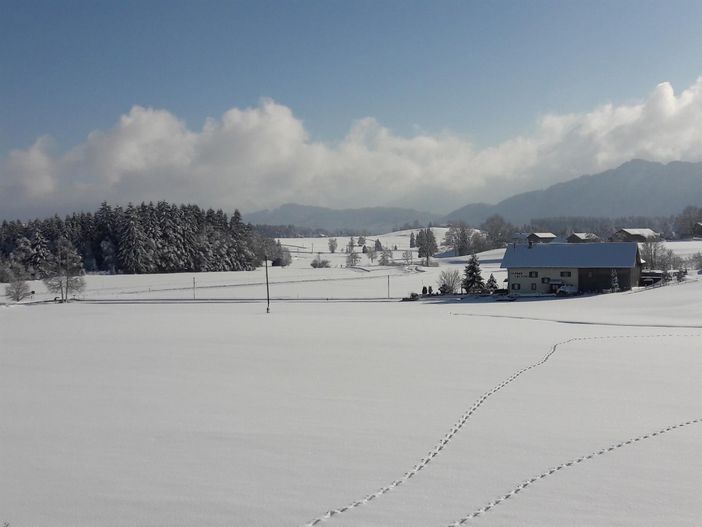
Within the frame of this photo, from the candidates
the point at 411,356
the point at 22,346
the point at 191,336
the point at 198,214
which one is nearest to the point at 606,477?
the point at 411,356

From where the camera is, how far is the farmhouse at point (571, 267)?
60.2 m

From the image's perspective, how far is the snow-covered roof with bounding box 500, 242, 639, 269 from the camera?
60281mm

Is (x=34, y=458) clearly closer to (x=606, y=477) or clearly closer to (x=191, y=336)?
(x=606, y=477)

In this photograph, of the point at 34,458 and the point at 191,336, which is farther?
the point at 191,336

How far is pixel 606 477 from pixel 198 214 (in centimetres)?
11326

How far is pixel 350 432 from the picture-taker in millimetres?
10891

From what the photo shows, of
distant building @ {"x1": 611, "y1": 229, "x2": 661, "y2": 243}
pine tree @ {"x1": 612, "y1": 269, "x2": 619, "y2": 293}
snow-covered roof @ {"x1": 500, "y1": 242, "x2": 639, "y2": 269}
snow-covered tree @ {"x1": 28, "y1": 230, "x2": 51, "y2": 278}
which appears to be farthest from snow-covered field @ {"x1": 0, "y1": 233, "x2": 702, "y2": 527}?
distant building @ {"x1": 611, "y1": 229, "x2": 661, "y2": 243}

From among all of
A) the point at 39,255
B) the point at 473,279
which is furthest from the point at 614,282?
the point at 39,255

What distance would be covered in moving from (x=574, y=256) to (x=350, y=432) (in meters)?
56.6

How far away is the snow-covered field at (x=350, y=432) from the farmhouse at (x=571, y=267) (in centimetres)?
3735

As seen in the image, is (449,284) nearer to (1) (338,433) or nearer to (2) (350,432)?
(2) (350,432)

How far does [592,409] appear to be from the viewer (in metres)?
12.7

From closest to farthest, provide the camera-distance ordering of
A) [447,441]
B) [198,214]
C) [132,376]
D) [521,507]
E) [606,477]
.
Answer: [521,507] → [606,477] → [447,441] → [132,376] → [198,214]

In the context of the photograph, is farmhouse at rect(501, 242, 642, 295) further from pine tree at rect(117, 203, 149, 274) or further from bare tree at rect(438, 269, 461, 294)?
pine tree at rect(117, 203, 149, 274)
